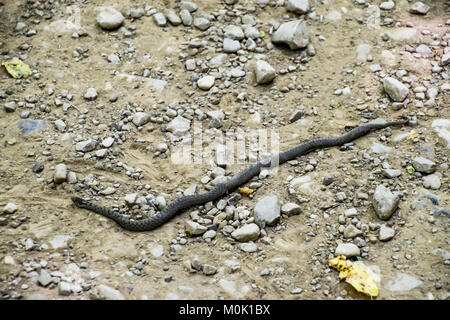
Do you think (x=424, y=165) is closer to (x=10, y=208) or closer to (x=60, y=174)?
(x=60, y=174)

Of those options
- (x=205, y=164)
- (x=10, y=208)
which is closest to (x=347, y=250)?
(x=205, y=164)

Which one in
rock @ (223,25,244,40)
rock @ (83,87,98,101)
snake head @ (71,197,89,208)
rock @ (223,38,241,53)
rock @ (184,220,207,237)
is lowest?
rock @ (184,220,207,237)

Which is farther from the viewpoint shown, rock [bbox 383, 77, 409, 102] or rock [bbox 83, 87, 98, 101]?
rock [bbox 83, 87, 98, 101]

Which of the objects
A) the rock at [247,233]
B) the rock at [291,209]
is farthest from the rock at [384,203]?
the rock at [247,233]

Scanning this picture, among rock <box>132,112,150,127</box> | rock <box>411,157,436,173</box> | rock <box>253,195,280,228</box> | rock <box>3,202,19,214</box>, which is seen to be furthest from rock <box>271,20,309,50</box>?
rock <box>3,202,19,214</box>

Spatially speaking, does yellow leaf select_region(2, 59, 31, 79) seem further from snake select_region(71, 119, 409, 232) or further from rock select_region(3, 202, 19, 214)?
snake select_region(71, 119, 409, 232)

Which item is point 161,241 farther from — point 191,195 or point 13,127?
point 13,127
